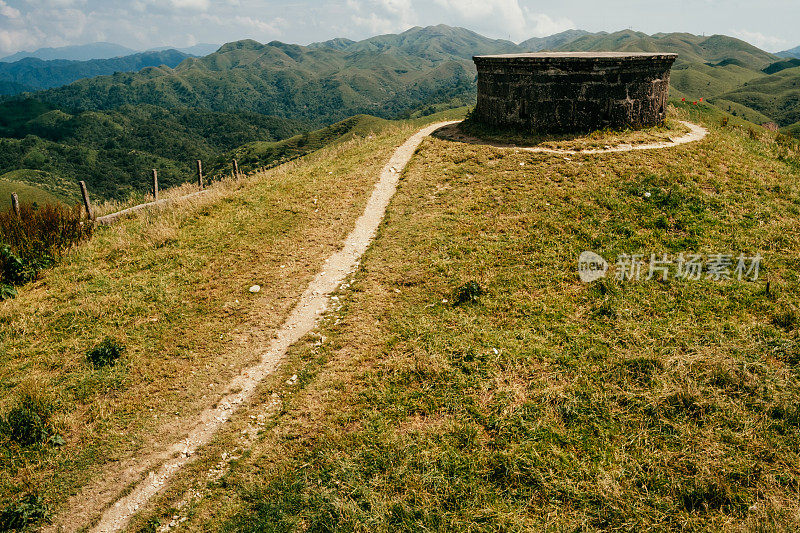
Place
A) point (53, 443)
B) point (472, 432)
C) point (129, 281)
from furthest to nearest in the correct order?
1. point (129, 281)
2. point (53, 443)
3. point (472, 432)

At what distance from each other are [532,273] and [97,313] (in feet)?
34.6

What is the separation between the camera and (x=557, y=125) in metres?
14.9

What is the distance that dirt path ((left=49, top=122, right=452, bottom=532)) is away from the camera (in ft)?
19.2

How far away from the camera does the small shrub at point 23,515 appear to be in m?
5.65

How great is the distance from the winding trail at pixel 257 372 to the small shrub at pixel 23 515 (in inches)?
12.2

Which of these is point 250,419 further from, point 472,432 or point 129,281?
point 129,281

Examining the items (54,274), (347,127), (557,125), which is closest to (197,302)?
(54,274)

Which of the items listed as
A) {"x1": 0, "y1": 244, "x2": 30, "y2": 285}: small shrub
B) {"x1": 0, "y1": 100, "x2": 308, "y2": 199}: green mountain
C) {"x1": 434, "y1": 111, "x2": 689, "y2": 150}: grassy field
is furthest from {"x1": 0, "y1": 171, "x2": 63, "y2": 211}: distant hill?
{"x1": 434, "y1": 111, "x2": 689, "y2": 150}: grassy field

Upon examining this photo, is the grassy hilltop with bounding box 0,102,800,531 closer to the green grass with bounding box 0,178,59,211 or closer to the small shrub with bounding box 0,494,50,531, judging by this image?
the small shrub with bounding box 0,494,50,531

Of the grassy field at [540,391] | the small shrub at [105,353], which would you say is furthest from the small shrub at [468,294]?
the small shrub at [105,353]

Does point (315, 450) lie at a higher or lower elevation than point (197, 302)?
lower

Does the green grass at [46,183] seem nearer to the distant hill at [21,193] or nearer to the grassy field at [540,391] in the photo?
the distant hill at [21,193]

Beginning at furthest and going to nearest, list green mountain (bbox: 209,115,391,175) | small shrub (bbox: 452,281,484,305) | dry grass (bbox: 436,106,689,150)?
green mountain (bbox: 209,115,391,175) → dry grass (bbox: 436,106,689,150) → small shrub (bbox: 452,281,484,305)

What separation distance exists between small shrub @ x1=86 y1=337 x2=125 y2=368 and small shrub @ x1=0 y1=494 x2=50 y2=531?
2.93m
